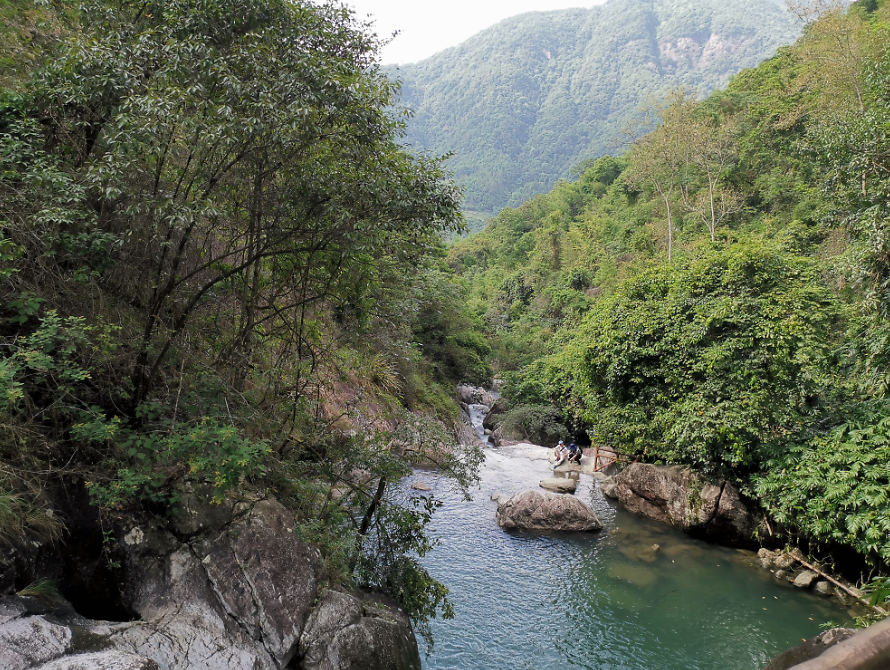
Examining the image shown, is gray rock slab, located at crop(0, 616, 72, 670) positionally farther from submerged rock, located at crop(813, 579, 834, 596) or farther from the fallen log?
submerged rock, located at crop(813, 579, 834, 596)

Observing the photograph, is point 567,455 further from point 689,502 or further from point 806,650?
point 806,650

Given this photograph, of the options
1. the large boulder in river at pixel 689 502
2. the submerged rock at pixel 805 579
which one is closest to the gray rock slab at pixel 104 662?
the submerged rock at pixel 805 579

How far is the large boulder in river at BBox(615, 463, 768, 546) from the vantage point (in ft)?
41.6

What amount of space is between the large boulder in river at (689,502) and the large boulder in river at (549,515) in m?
1.84

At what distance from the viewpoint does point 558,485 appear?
16.7 m

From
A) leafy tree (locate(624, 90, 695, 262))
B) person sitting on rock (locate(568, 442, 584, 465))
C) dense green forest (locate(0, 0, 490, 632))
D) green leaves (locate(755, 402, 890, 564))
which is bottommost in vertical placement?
person sitting on rock (locate(568, 442, 584, 465))

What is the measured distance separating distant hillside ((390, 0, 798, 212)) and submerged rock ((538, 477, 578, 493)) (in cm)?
10006

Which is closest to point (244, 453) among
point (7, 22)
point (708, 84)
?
point (7, 22)

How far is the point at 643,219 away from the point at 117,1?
133 feet

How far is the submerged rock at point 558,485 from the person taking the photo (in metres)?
16.6

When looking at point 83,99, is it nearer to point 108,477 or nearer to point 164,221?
point 164,221

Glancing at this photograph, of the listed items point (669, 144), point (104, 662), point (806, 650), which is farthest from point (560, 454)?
point (669, 144)

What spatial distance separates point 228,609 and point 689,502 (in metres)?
11.9

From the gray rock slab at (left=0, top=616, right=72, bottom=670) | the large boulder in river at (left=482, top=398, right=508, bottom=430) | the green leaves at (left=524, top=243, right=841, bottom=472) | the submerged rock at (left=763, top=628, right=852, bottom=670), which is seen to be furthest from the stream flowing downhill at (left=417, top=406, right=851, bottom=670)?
the large boulder in river at (left=482, top=398, right=508, bottom=430)
